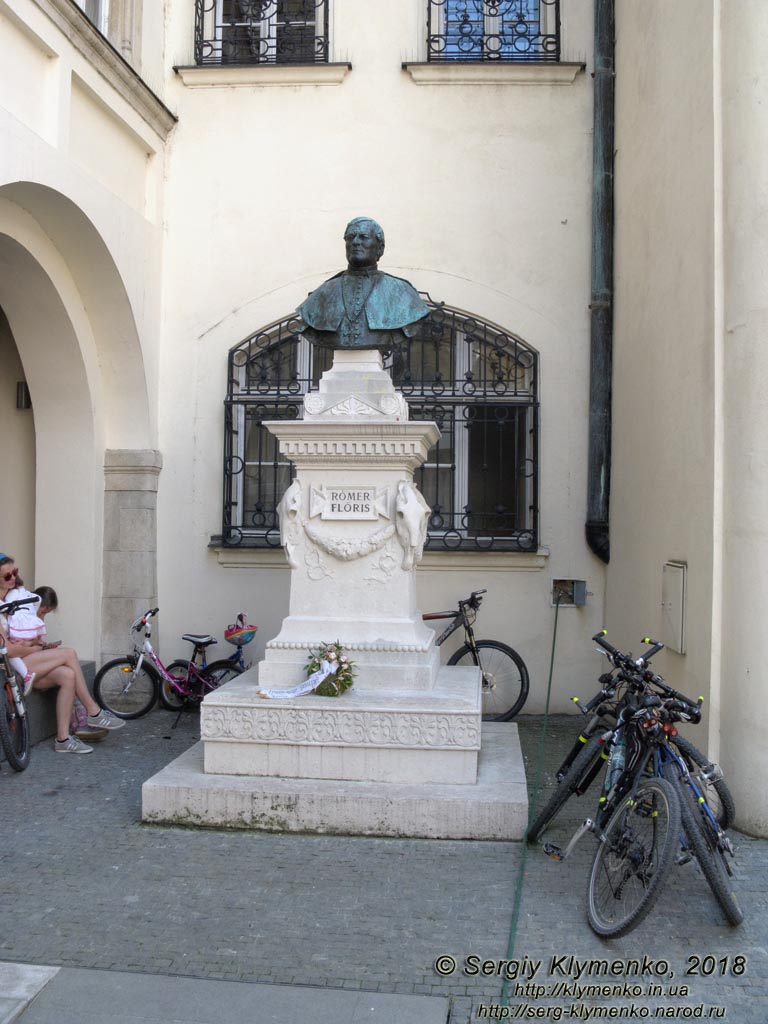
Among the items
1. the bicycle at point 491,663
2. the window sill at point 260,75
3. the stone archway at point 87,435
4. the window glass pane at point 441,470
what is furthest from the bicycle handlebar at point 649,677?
the window sill at point 260,75

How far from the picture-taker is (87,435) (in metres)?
7.83

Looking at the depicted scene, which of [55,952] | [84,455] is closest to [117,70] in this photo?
[84,455]

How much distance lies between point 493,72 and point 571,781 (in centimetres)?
622

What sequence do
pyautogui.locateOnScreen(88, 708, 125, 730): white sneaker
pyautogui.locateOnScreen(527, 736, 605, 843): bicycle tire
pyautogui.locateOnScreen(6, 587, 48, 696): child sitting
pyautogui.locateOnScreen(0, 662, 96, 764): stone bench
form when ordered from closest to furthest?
pyautogui.locateOnScreen(527, 736, 605, 843): bicycle tire → pyautogui.locateOnScreen(6, 587, 48, 696): child sitting → pyautogui.locateOnScreen(0, 662, 96, 764): stone bench → pyautogui.locateOnScreen(88, 708, 125, 730): white sneaker

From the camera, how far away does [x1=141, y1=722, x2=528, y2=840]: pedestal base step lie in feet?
15.6

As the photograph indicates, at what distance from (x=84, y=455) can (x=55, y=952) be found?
490 cm

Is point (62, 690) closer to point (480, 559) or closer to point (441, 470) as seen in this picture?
point (480, 559)

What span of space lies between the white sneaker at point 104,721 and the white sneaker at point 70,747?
1.04 ft

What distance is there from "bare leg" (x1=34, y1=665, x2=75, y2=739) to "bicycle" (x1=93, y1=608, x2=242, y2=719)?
101cm

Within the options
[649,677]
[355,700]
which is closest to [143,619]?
[355,700]

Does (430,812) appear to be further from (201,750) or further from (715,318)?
(715,318)

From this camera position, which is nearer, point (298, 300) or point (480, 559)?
point (480, 559)

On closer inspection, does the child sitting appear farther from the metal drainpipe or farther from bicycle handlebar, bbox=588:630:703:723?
the metal drainpipe

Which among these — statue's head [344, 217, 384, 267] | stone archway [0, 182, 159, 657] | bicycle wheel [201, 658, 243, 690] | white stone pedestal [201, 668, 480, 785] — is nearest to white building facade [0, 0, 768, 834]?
stone archway [0, 182, 159, 657]
